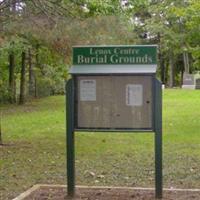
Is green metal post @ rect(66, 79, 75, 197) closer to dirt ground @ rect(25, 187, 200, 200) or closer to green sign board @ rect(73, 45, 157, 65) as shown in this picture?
dirt ground @ rect(25, 187, 200, 200)

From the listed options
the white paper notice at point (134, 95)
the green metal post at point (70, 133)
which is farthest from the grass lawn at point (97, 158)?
the white paper notice at point (134, 95)

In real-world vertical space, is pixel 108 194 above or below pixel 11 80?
below

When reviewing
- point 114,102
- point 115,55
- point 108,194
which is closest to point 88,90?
point 114,102

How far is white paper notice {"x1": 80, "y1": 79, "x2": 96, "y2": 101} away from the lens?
698cm

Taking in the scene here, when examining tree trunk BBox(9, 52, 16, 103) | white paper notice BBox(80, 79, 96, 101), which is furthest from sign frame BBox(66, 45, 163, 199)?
tree trunk BBox(9, 52, 16, 103)

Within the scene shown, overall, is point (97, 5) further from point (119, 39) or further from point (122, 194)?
point (122, 194)

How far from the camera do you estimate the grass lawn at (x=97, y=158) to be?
8.14m

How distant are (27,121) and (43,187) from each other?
10.7 metres

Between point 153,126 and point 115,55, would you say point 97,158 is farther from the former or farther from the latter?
point 115,55

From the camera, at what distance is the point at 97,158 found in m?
10.1

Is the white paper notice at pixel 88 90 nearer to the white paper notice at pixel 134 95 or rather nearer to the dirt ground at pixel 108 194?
the white paper notice at pixel 134 95

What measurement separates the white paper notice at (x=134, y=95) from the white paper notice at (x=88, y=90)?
428mm

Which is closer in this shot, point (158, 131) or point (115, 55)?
point (158, 131)

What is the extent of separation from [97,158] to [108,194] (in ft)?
10.2
